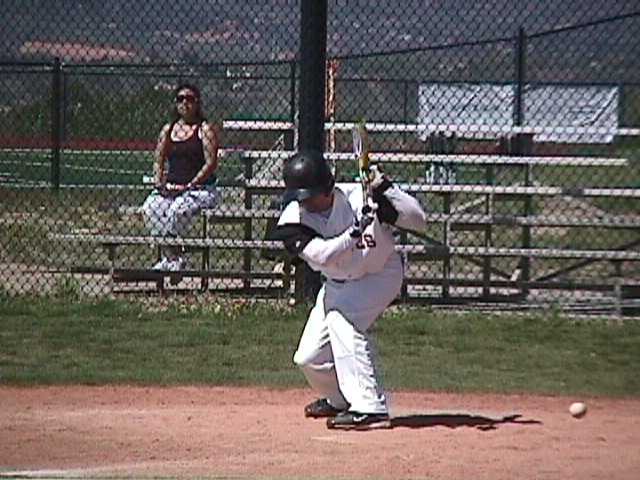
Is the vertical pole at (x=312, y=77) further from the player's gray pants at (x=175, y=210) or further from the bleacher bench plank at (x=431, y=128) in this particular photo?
the player's gray pants at (x=175, y=210)

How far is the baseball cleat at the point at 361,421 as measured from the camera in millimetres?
7992

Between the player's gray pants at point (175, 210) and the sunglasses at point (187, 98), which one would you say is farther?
the sunglasses at point (187, 98)

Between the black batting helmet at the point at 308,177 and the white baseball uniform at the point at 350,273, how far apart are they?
111 millimetres

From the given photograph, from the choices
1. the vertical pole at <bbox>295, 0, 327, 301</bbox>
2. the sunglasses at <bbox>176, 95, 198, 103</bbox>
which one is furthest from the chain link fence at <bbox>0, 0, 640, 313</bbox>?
the vertical pole at <bbox>295, 0, 327, 301</bbox>

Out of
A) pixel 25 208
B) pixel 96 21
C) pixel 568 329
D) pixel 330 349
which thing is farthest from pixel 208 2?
pixel 330 349

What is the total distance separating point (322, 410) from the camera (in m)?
8.45

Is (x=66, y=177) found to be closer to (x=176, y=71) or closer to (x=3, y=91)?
(x=3, y=91)

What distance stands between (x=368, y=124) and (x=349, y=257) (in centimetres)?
633

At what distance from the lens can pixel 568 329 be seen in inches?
451

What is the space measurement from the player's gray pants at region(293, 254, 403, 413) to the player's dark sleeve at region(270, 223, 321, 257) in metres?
0.33

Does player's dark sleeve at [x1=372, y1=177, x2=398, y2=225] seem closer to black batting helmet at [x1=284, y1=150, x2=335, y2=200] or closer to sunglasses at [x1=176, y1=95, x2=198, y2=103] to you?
black batting helmet at [x1=284, y1=150, x2=335, y2=200]

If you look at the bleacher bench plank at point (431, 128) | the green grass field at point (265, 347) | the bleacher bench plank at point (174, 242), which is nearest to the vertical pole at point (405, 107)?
the bleacher bench plank at point (431, 128)

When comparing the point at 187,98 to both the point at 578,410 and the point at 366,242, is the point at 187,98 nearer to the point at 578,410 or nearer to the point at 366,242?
the point at 366,242

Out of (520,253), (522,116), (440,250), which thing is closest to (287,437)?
(440,250)
